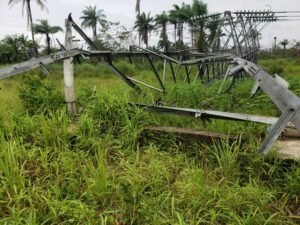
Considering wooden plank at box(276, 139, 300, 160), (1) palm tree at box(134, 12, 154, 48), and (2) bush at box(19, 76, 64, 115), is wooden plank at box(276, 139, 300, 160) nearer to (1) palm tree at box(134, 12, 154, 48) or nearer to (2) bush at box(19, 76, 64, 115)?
(2) bush at box(19, 76, 64, 115)

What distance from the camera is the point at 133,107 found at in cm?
525

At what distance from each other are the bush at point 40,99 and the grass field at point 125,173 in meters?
0.02

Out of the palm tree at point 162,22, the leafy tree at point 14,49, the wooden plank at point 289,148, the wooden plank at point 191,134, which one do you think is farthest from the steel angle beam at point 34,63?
the palm tree at point 162,22

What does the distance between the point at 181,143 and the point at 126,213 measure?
1.67 meters

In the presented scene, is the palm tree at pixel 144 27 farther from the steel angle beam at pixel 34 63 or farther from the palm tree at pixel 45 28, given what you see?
the steel angle beam at pixel 34 63

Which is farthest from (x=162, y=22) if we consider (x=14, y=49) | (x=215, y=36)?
(x=215, y=36)

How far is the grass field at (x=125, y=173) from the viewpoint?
304cm

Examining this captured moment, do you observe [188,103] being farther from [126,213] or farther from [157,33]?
[157,33]

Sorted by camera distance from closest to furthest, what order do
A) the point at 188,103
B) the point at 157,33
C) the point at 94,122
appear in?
the point at 94,122 < the point at 188,103 < the point at 157,33

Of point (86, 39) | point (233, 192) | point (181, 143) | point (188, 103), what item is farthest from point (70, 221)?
point (188, 103)

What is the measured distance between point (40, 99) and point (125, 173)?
2.49m

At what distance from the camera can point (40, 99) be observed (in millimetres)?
5512

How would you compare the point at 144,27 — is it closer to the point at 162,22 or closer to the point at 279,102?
the point at 162,22

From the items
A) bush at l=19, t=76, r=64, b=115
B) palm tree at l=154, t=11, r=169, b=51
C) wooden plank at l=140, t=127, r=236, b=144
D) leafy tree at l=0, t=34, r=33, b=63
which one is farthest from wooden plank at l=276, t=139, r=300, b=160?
palm tree at l=154, t=11, r=169, b=51
